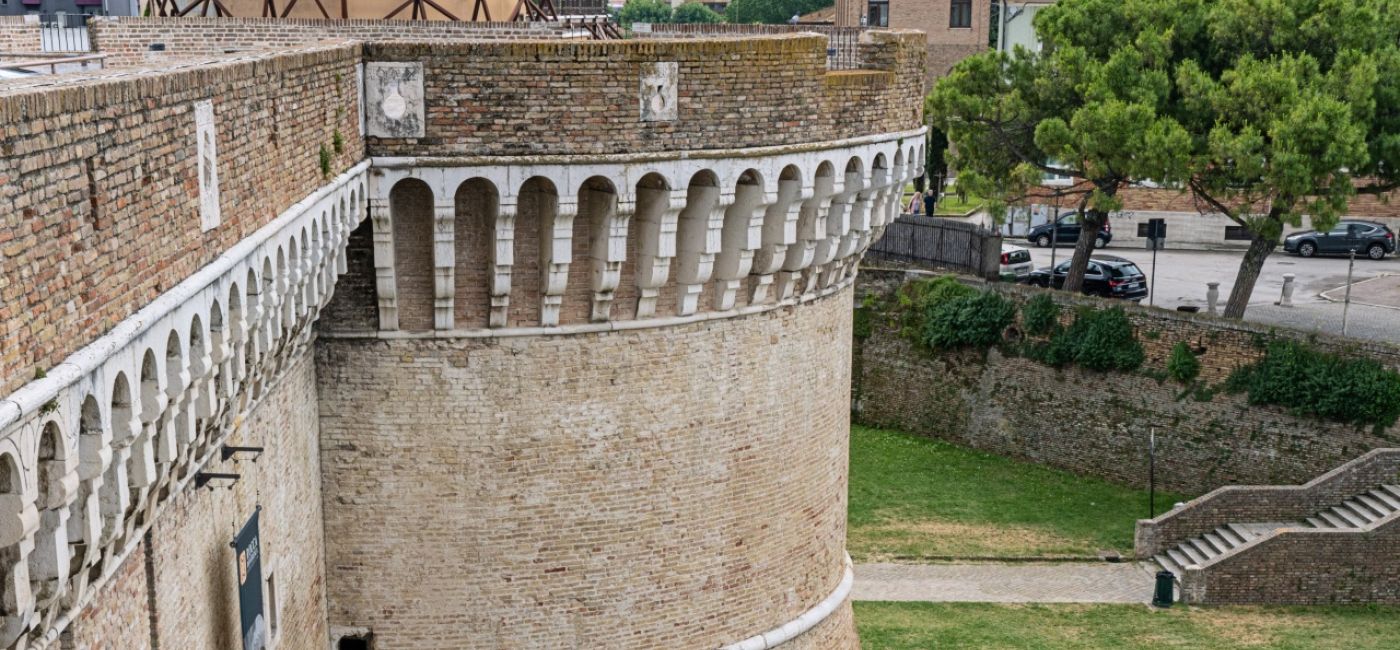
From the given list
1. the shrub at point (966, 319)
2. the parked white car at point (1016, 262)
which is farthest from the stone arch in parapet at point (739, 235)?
the parked white car at point (1016, 262)

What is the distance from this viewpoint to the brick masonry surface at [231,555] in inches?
442

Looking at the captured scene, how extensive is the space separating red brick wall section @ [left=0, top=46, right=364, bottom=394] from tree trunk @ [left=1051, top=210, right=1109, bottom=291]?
26389 mm

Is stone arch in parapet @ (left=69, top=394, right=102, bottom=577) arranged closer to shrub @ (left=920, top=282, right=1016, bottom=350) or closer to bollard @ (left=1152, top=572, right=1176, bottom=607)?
bollard @ (left=1152, top=572, right=1176, bottom=607)

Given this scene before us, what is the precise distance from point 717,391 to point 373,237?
408 cm

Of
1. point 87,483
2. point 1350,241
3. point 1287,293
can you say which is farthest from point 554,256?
point 1350,241

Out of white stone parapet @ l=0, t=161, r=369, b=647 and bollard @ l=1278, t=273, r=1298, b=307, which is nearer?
white stone parapet @ l=0, t=161, r=369, b=647

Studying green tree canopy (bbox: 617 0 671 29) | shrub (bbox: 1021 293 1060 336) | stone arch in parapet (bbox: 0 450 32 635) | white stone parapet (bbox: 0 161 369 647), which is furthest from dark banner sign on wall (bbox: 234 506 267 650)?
green tree canopy (bbox: 617 0 671 29)

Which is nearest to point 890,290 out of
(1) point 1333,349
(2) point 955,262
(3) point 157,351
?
(2) point 955,262

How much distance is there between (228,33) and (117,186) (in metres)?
8.86

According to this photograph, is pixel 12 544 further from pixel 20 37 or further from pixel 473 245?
pixel 20 37

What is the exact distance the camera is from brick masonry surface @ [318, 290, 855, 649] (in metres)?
16.4

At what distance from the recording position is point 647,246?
16.6 metres

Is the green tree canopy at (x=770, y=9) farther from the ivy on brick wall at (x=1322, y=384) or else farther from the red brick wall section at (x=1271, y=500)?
the red brick wall section at (x=1271, y=500)

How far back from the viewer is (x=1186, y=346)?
106 ft
